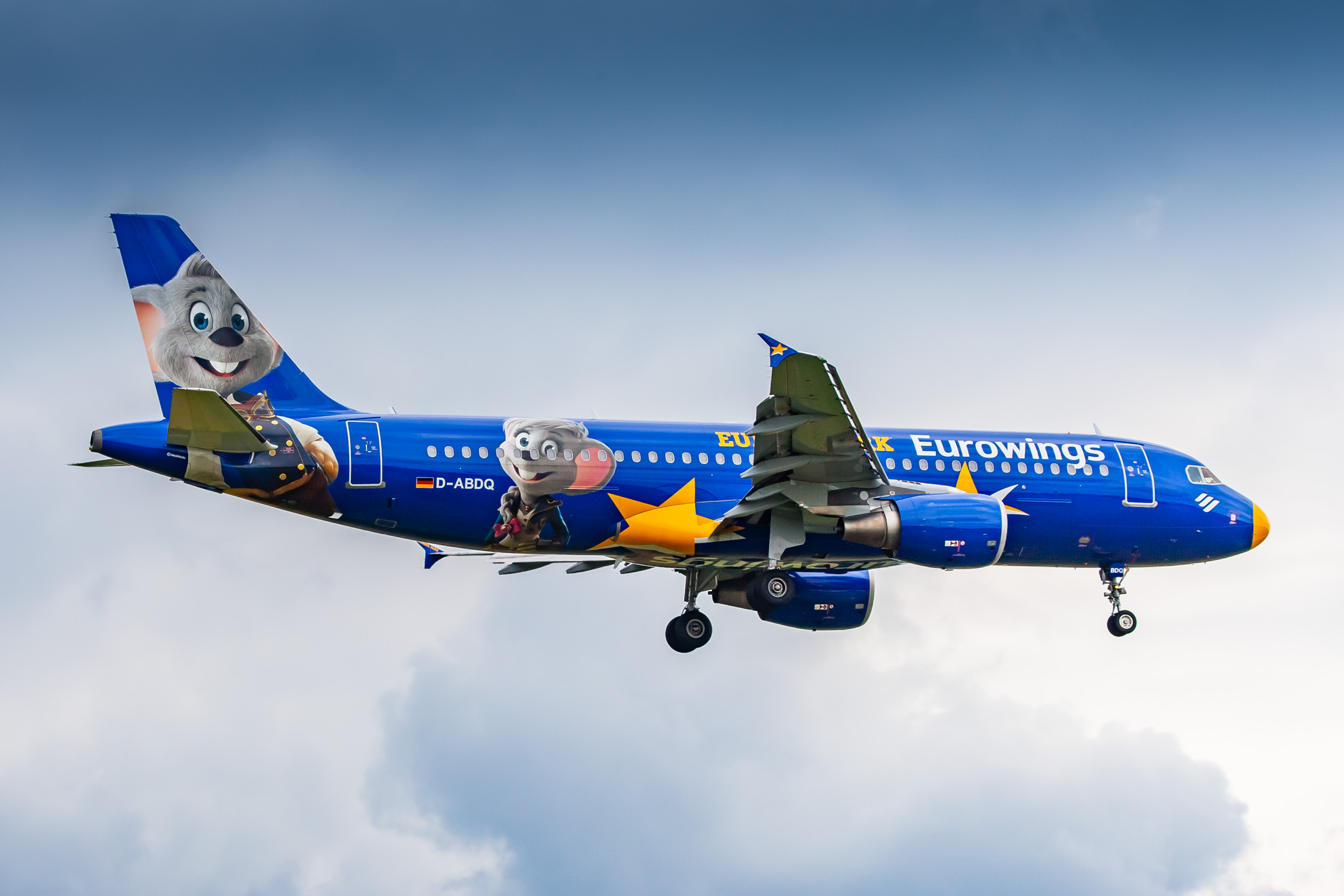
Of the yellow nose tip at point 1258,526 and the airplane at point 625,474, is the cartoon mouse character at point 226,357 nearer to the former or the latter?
the airplane at point 625,474

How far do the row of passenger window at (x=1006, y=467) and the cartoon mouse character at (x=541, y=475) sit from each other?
6.58 metres

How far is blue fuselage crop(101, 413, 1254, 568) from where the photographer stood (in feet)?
82.0

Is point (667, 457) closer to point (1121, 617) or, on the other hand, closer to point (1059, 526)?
point (1059, 526)

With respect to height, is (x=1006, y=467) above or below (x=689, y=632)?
above

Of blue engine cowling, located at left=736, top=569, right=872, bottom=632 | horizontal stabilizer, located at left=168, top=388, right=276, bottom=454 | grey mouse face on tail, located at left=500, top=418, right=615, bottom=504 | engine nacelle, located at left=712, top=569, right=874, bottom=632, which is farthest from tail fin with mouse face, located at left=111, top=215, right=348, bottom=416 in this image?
blue engine cowling, located at left=736, top=569, right=872, bottom=632

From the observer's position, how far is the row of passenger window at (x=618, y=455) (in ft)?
84.0

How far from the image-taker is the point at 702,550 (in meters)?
27.4

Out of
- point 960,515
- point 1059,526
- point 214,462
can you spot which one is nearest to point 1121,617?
point 1059,526

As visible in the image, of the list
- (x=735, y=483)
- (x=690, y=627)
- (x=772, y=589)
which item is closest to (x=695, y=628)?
(x=690, y=627)

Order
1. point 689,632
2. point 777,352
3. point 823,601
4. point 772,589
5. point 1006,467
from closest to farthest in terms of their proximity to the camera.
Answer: point 777,352, point 772,589, point 1006,467, point 689,632, point 823,601

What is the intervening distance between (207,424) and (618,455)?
786 centimetres

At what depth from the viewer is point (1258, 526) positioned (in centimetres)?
3200

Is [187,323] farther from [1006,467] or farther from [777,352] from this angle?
[1006,467]

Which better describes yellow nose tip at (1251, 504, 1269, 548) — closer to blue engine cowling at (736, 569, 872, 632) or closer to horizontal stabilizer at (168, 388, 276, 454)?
blue engine cowling at (736, 569, 872, 632)
